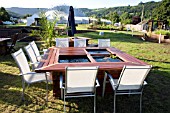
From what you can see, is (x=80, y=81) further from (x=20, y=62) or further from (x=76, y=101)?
(x=20, y=62)

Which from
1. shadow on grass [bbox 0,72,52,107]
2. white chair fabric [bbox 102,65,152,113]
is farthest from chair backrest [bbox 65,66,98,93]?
shadow on grass [bbox 0,72,52,107]

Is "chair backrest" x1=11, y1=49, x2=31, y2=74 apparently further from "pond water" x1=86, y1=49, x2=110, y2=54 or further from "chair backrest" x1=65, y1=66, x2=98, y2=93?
"pond water" x1=86, y1=49, x2=110, y2=54

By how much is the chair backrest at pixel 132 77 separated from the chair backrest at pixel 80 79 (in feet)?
1.74

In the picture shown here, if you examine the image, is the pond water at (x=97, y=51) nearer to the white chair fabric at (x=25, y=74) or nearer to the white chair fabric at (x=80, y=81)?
the white chair fabric at (x=25, y=74)

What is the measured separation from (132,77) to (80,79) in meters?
1.00

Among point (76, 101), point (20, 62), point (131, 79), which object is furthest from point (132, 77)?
point (20, 62)

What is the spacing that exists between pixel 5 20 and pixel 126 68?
116 ft

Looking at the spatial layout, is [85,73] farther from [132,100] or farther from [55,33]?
[55,33]

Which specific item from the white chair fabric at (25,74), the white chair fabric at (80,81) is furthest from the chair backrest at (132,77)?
the white chair fabric at (25,74)

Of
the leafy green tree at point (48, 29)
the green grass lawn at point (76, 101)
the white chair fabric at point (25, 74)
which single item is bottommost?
the green grass lawn at point (76, 101)

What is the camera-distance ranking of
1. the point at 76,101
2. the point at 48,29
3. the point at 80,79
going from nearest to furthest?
the point at 80,79 < the point at 76,101 < the point at 48,29

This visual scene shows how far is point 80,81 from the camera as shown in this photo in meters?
3.22

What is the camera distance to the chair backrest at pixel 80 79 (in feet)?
10.0

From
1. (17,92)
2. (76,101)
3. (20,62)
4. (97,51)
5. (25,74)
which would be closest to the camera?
(25,74)
